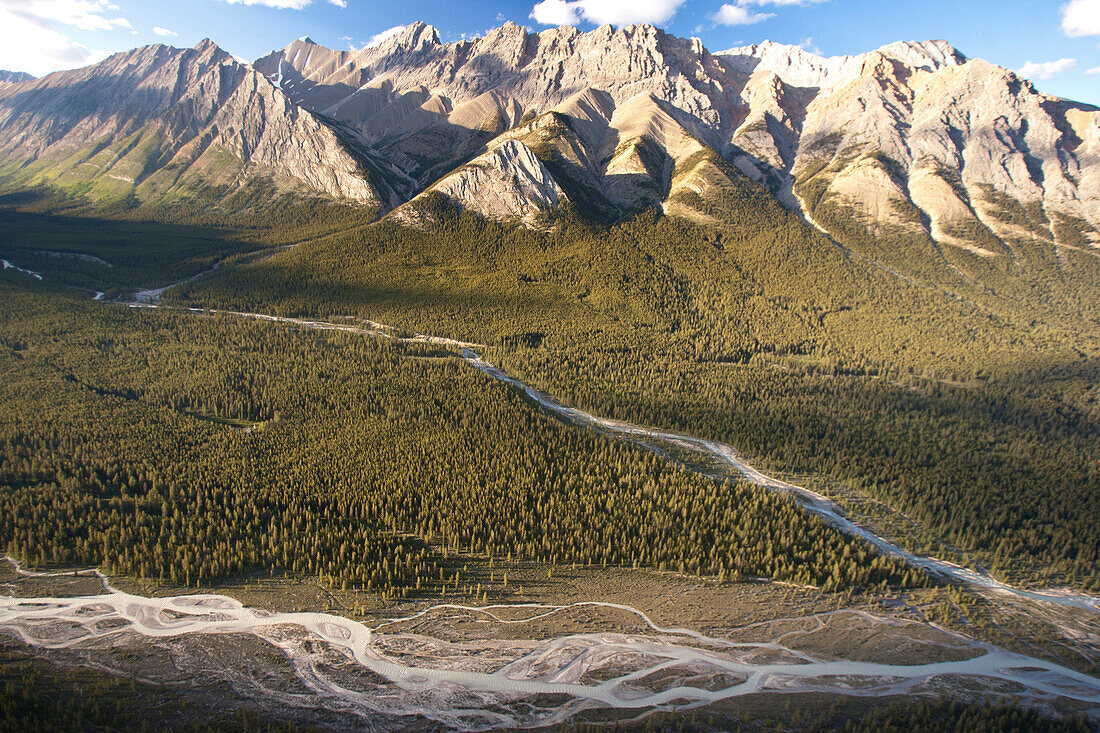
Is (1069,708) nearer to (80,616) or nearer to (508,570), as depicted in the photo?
(508,570)

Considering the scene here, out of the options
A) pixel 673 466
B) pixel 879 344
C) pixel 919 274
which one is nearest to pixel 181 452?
pixel 673 466

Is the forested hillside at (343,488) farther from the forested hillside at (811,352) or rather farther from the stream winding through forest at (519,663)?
the forested hillside at (811,352)

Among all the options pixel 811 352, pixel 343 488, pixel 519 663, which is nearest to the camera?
pixel 519 663

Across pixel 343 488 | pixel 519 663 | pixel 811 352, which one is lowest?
pixel 519 663

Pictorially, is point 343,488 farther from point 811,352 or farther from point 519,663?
point 811,352

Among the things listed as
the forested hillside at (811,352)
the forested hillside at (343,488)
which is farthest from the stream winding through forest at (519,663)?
the forested hillside at (811,352)

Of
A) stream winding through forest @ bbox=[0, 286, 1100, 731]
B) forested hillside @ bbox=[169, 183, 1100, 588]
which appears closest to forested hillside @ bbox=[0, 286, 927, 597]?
stream winding through forest @ bbox=[0, 286, 1100, 731]

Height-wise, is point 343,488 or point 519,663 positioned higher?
point 343,488

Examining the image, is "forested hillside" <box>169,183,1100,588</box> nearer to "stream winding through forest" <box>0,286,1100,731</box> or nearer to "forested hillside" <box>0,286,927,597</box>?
"forested hillside" <box>0,286,927,597</box>

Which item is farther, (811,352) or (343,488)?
(811,352)

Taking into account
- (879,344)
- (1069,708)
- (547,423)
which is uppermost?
(879,344)

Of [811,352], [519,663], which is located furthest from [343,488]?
[811,352]
